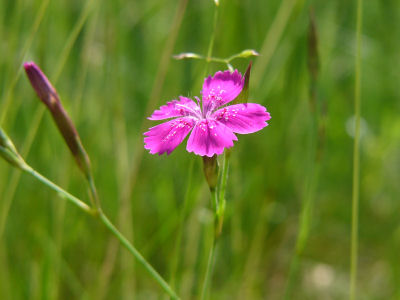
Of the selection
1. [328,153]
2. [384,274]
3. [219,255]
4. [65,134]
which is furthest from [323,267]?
[65,134]

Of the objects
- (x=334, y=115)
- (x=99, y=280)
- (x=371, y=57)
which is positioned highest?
(x=371, y=57)

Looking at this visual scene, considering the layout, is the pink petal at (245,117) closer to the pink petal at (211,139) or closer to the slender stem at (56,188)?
the pink petal at (211,139)

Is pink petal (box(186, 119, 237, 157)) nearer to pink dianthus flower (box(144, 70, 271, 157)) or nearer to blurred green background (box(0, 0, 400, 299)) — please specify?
pink dianthus flower (box(144, 70, 271, 157))

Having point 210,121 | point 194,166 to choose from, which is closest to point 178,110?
point 210,121

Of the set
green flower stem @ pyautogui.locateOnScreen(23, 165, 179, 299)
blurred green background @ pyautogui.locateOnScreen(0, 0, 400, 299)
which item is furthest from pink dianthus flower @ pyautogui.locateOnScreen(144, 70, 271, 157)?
blurred green background @ pyautogui.locateOnScreen(0, 0, 400, 299)

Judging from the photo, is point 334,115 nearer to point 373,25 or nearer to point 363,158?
point 363,158

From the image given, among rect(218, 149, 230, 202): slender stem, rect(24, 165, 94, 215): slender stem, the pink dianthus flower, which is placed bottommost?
rect(24, 165, 94, 215): slender stem

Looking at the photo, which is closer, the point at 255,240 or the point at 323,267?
the point at 255,240
